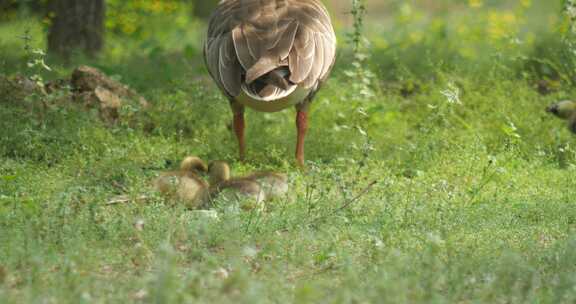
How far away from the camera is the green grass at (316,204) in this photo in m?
4.30

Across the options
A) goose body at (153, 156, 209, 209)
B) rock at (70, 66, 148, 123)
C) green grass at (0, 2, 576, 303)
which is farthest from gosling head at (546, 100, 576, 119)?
rock at (70, 66, 148, 123)

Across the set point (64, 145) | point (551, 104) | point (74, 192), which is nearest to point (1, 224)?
point (74, 192)

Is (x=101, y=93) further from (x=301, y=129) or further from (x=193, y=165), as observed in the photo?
(x=301, y=129)

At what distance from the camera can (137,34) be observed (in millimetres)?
14656

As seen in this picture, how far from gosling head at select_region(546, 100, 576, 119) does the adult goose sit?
2.13 m

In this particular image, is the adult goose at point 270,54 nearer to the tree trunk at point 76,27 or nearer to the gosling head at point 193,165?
the gosling head at point 193,165

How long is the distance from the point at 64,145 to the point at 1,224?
87.8 inches

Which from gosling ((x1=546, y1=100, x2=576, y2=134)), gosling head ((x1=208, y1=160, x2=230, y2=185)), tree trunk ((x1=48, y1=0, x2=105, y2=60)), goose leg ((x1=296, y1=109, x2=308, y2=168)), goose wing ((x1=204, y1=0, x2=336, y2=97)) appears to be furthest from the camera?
tree trunk ((x1=48, y1=0, x2=105, y2=60))

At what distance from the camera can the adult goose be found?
7051 millimetres

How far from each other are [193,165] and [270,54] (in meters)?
1.06

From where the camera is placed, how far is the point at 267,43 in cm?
723

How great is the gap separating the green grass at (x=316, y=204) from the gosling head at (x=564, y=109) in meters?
0.14

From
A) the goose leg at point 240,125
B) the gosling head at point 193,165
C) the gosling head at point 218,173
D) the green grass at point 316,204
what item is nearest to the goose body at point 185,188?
the green grass at point 316,204

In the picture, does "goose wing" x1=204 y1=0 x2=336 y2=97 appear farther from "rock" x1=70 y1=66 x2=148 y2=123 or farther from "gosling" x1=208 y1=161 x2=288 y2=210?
"rock" x1=70 y1=66 x2=148 y2=123
